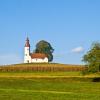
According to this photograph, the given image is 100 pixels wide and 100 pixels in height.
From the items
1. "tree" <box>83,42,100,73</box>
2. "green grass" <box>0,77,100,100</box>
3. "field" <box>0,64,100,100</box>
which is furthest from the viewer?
"tree" <box>83,42,100,73</box>

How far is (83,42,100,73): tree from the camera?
89044 mm

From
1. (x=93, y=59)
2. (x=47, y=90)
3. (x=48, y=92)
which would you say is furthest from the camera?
(x=93, y=59)

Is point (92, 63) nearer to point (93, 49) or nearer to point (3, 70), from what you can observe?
point (93, 49)

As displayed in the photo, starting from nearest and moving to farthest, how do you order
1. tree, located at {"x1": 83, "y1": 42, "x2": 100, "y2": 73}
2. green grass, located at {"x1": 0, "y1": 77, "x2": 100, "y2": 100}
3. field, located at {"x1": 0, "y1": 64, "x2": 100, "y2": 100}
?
green grass, located at {"x1": 0, "y1": 77, "x2": 100, "y2": 100}, field, located at {"x1": 0, "y1": 64, "x2": 100, "y2": 100}, tree, located at {"x1": 83, "y1": 42, "x2": 100, "y2": 73}

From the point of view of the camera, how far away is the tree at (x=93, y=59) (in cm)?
8904

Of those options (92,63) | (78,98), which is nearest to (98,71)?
(92,63)

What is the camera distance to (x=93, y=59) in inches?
3580

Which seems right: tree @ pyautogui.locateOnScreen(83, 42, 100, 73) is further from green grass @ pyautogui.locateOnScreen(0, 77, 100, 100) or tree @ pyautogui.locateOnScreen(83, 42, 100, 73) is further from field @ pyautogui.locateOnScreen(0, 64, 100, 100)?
green grass @ pyautogui.locateOnScreen(0, 77, 100, 100)

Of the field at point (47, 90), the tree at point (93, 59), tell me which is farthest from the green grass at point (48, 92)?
the tree at point (93, 59)

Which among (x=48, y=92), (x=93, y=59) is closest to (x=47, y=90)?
(x=48, y=92)

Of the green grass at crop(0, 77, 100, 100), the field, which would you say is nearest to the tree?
the field

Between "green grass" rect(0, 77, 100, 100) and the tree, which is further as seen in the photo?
the tree

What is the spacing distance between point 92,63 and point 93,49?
14.0ft

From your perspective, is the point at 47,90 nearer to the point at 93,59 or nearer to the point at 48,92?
the point at 48,92
